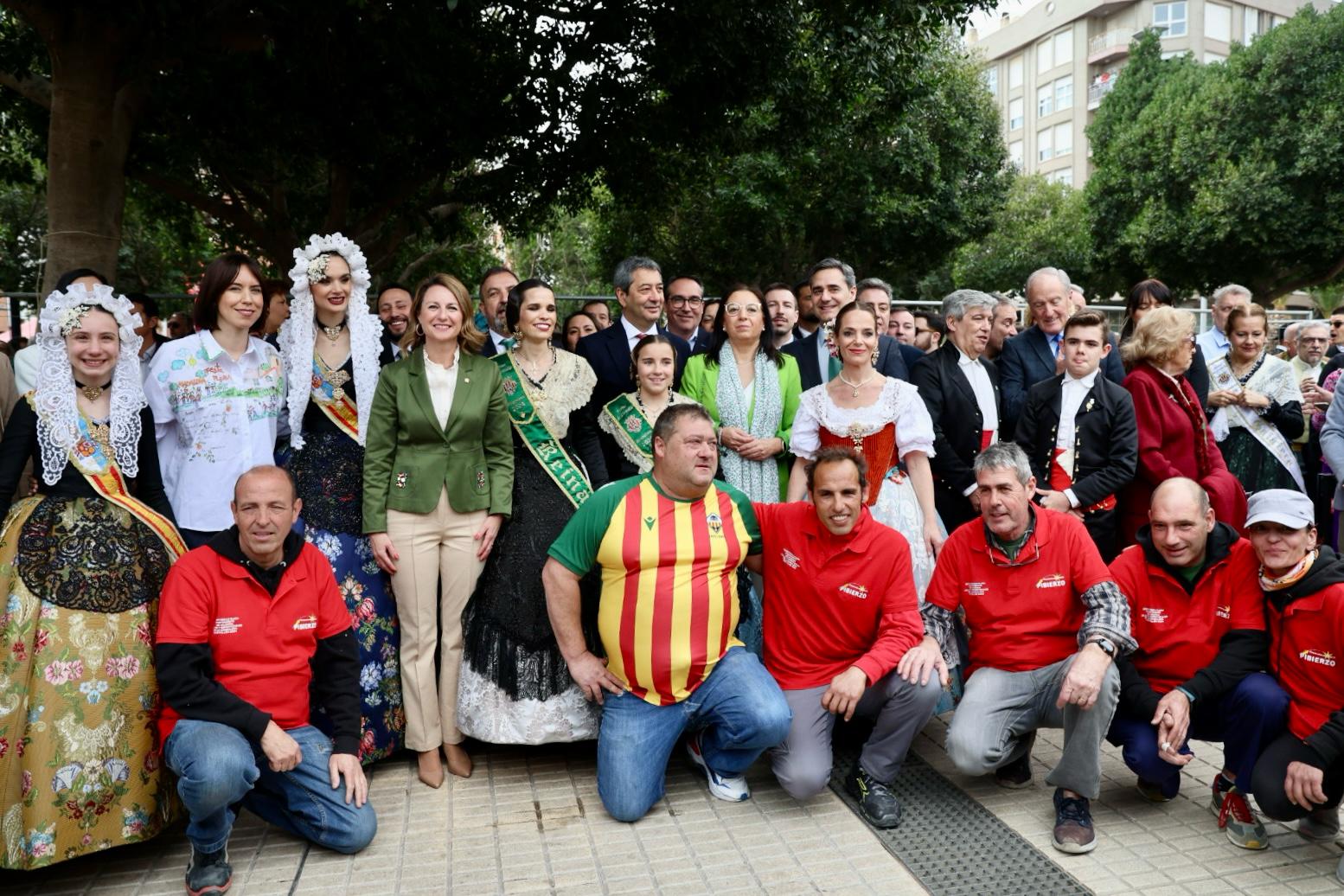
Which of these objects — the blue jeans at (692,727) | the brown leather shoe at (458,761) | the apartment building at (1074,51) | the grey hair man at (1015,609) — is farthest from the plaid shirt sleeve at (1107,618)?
the apartment building at (1074,51)

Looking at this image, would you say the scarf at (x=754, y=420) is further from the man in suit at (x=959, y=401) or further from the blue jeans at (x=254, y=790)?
the blue jeans at (x=254, y=790)

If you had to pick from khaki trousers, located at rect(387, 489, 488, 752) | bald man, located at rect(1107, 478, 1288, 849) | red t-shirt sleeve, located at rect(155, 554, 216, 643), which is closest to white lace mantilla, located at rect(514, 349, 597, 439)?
khaki trousers, located at rect(387, 489, 488, 752)

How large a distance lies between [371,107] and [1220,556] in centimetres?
759

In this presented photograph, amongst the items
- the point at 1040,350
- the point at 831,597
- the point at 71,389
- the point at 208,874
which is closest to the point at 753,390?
the point at 831,597

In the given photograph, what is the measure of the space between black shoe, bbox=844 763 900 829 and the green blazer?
181 centimetres

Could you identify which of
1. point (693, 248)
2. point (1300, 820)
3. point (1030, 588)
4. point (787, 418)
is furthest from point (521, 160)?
point (693, 248)

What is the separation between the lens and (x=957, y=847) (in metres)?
3.60

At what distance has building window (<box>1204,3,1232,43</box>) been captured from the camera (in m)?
43.3

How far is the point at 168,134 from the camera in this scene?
9.91 metres

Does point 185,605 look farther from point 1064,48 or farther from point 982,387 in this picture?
point 1064,48

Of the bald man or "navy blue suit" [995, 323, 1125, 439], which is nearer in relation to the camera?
the bald man

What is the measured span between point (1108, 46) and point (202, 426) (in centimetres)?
5198

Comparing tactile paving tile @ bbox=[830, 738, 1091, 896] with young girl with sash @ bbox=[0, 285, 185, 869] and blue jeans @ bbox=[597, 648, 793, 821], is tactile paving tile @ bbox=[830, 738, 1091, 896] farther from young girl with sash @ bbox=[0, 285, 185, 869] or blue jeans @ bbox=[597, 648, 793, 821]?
young girl with sash @ bbox=[0, 285, 185, 869]

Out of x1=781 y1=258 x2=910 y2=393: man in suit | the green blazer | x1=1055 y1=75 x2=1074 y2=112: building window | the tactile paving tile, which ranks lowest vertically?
the tactile paving tile
